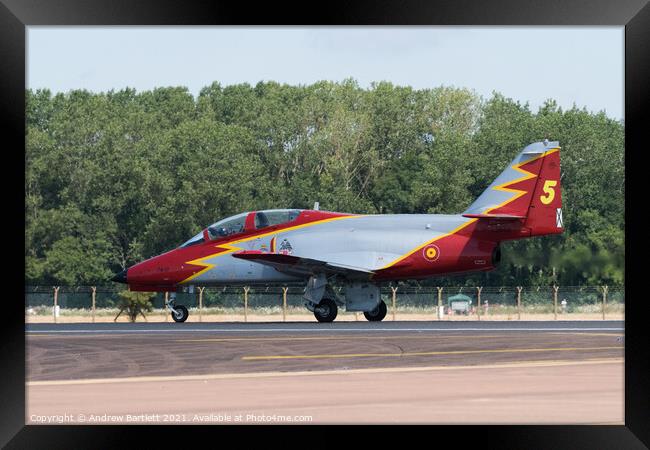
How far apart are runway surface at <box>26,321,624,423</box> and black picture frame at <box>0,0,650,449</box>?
113 centimetres

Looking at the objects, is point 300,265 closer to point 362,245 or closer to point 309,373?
point 362,245

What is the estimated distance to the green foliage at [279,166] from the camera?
5900 centimetres

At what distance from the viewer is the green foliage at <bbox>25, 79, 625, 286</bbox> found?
59000 millimetres

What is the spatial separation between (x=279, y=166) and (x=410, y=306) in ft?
73.3

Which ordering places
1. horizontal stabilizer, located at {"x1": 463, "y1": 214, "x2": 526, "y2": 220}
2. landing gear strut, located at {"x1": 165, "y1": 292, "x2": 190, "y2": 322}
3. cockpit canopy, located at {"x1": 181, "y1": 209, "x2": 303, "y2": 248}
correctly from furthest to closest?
1. landing gear strut, located at {"x1": 165, "y1": 292, "x2": 190, "y2": 322}
2. cockpit canopy, located at {"x1": 181, "y1": 209, "x2": 303, "y2": 248}
3. horizontal stabilizer, located at {"x1": 463, "y1": 214, "x2": 526, "y2": 220}

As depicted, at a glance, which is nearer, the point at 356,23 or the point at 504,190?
the point at 356,23

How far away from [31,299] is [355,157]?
80.1 feet

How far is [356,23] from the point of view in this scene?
11.1 metres

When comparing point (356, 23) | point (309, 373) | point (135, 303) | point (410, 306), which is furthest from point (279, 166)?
point (356, 23)

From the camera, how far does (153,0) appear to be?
35.0 ft

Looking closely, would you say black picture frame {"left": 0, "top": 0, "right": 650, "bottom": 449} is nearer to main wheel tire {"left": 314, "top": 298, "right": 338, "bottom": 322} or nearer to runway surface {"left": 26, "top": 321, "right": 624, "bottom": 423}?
runway surface {"left": 26, "top": 321, "right": 624, "bottom": 423}

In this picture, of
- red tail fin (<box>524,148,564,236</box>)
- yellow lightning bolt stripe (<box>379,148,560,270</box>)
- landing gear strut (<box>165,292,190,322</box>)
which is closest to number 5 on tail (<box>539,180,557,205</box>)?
red tail fin (<box>524,148,564,236</box>)

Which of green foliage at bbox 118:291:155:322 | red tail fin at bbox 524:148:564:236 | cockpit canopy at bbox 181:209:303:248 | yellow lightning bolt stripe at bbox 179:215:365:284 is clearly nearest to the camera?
red tail fin at bbox 524:148:564:236

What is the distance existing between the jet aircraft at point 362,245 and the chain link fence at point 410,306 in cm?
572
